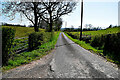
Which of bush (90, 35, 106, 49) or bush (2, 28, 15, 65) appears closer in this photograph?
bush (2, 28, 15, 65)

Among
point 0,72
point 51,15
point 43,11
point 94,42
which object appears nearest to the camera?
point 0,72

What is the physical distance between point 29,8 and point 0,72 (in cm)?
1654

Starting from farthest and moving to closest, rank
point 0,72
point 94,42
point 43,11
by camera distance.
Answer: point 43,11 → point 94,42 → point 0,72

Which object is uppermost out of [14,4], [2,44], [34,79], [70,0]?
[70,0]

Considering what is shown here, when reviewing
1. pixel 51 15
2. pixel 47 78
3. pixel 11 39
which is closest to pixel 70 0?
pixel 51 15

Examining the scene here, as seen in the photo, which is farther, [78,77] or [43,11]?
[43,11]

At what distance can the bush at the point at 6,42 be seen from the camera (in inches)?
166

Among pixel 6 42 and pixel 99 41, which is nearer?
pixel 6 42

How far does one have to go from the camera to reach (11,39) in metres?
4.58

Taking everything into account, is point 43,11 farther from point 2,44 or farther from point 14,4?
point 2,44

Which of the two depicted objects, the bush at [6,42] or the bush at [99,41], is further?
the bush at [99,41]

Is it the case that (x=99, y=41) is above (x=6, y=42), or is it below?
below

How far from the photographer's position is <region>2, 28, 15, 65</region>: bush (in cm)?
421

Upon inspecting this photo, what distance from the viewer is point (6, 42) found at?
4.27 meters
